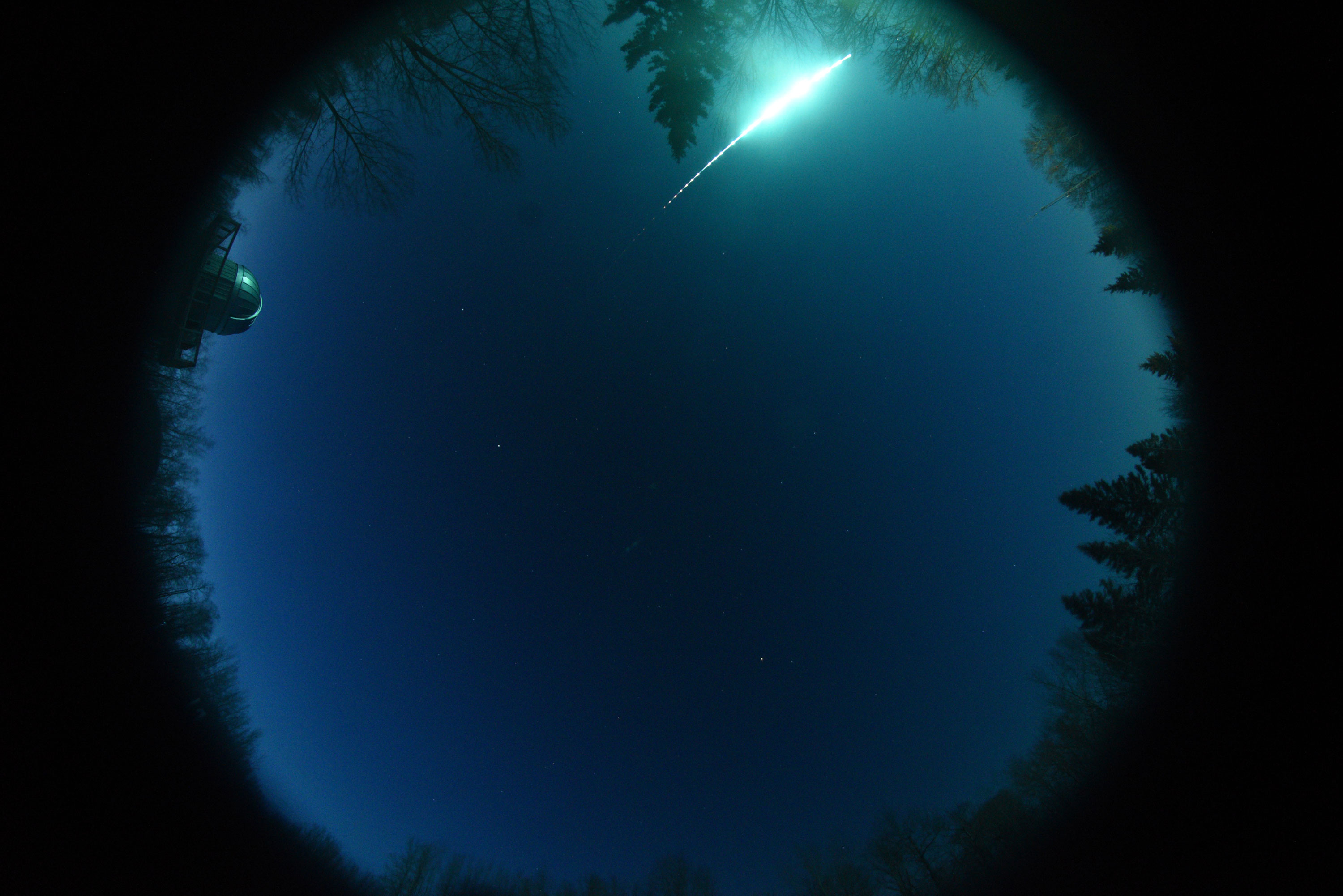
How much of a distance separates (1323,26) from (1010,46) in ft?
12.8

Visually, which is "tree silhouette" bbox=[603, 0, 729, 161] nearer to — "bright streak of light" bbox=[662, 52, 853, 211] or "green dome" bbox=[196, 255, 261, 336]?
"bright streak of light" bbox=[662, 52, 853, 211]

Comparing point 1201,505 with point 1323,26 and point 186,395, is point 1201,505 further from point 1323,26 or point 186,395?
point 186,395

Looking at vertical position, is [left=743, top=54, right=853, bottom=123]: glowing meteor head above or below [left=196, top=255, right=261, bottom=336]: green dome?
below

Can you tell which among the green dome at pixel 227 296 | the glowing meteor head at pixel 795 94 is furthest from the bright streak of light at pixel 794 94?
the green dome at pixel 227 296

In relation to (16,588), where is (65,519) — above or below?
above

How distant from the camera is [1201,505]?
14.5ft

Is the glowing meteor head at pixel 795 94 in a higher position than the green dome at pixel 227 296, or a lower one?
lower

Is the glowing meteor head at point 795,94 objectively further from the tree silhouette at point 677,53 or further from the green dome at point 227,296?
the green dome at point 227,296

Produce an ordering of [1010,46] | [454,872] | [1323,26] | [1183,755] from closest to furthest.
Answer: [1323,26] < [1183,755] < [1010,46] < [454,872]

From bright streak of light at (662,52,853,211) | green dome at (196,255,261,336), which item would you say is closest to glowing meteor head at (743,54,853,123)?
bright streak of light at (662,52,853,211)

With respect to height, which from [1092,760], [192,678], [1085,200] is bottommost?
[1092,760]

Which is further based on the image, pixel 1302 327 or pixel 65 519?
pixel 65 519

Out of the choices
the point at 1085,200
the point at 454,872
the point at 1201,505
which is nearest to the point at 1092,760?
the point at 1201,505

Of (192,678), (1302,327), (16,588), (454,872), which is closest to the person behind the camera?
(1302,327)
